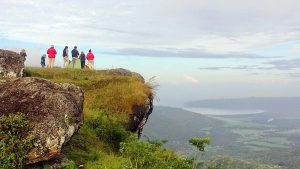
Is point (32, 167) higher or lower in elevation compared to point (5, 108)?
lower

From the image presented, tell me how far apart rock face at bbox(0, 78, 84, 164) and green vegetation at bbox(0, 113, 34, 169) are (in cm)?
39

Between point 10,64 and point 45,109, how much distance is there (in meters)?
20.5

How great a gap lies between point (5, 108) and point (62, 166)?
4429 mm

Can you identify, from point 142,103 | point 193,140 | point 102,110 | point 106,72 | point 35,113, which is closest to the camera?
point 35,113

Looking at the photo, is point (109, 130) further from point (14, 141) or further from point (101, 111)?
point (14, 141)

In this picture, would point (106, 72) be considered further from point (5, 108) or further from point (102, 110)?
point (5, 108)

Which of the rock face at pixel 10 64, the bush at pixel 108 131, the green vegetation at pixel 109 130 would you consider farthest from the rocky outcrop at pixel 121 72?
the bush at pixel 108 131

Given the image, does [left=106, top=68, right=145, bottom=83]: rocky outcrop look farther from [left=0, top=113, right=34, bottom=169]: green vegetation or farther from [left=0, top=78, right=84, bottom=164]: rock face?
[left=0, top=113, right=34, bottom=169]: green vegetation

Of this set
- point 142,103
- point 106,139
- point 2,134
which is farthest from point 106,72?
point 2,134

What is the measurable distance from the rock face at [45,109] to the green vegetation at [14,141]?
1.29 feet

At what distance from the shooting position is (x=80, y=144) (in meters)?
27.6

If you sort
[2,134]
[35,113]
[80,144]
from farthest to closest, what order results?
[80,144] → [35,113] → [2,134]

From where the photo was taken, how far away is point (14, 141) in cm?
2020

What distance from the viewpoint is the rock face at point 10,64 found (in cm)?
4025
